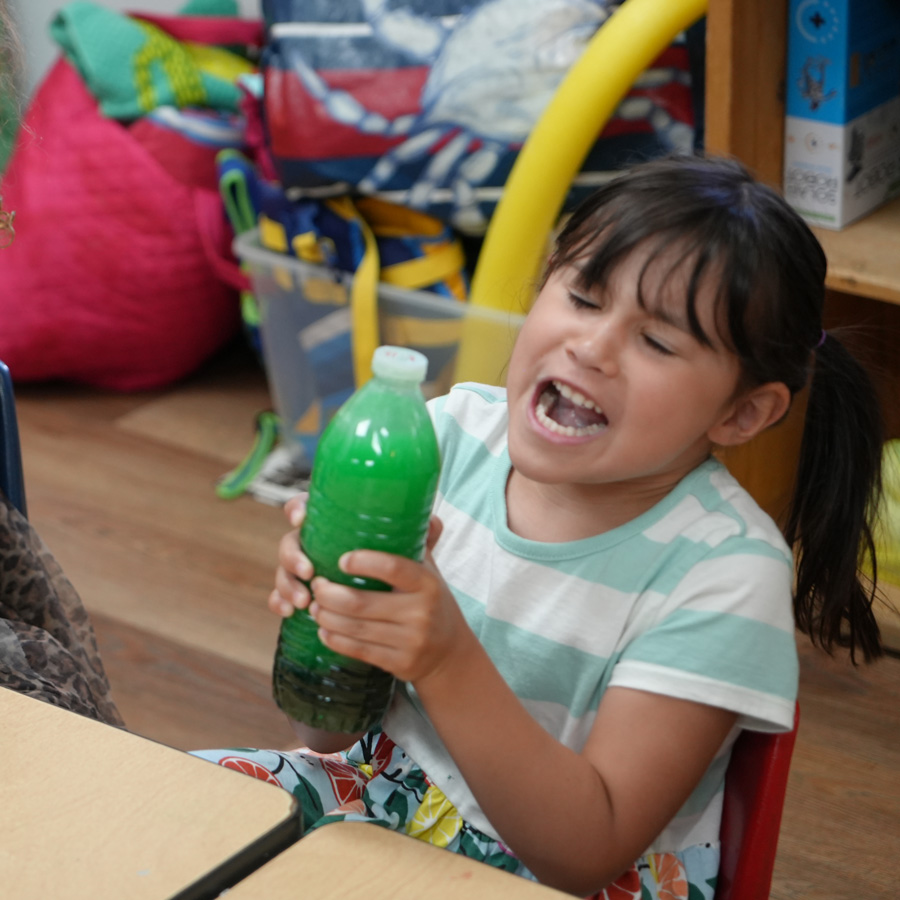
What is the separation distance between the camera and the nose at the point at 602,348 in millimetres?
837

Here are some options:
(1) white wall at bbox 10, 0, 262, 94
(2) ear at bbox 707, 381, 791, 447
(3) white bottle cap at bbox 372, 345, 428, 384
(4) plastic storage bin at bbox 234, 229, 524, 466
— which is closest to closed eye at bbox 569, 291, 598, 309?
(2) ear at bbox 707, 381, 791, 447

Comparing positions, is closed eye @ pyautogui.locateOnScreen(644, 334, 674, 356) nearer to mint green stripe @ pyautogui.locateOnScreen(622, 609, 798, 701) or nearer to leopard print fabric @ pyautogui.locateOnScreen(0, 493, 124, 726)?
mint green stripe @ pyautogui.locateOnScreen(622, 609, 798, 701)

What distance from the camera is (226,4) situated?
2.79 meters

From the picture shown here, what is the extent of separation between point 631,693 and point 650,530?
0.13m

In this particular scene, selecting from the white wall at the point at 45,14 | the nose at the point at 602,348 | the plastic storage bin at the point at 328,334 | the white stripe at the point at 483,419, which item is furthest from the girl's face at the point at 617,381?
the white wall at the point at 45,14

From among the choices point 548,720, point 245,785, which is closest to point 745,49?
point 548,720

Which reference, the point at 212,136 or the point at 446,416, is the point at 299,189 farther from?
the point at 446,416

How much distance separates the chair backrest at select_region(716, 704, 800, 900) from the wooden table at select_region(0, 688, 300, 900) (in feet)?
1.10

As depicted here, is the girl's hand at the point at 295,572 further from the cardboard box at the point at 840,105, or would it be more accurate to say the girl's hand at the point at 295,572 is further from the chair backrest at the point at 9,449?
the cardboard box at the point at 840,105

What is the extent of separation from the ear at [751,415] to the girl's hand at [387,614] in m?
0.29

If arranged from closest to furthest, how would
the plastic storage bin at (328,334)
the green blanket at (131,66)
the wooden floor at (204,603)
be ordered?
the wooden floor at (204,603)
the plastic storage bin at (328,334)
the green blanket at (131,66)

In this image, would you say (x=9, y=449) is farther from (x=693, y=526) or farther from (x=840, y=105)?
(x=840, y=105)

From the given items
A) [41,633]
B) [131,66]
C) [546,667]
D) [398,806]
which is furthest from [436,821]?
[131,66]

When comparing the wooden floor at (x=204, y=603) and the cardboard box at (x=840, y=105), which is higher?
the cardboard box at (x=840, y=105)
